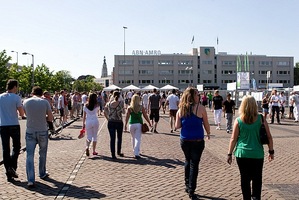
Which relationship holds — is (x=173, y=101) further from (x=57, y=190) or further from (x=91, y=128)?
(x=57, y=190)

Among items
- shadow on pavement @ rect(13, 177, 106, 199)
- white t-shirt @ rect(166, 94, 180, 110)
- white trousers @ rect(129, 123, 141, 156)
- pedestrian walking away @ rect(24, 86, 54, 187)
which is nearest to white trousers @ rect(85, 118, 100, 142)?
white trousers @ rect(129, 123, 141, 156)

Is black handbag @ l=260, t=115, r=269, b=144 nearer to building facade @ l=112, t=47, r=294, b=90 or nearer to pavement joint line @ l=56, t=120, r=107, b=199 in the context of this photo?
pavement joint line @ l=56, t=120, r=107, b=199

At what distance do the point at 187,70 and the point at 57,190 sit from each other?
106747 mm

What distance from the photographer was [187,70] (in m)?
112

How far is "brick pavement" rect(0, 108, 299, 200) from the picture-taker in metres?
6.54

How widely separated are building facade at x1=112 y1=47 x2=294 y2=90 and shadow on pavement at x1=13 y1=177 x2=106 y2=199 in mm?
103194

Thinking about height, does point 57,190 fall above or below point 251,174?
below

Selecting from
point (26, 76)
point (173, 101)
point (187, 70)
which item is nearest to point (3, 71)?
point (26, 76)

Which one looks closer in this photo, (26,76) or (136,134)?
(136,134)

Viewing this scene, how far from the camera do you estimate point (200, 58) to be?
368ft

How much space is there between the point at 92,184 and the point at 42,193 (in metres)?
0.99

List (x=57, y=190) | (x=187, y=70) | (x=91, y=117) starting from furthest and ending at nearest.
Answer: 1. (x=187, y=70)
2. (x=91, y=117)
3. (x=57, y=190)

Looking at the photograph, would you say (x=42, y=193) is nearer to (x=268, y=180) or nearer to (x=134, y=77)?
A: (x=268, y=180)

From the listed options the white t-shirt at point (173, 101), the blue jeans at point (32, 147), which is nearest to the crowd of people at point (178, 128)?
the blue jeans at point (32, 147)
